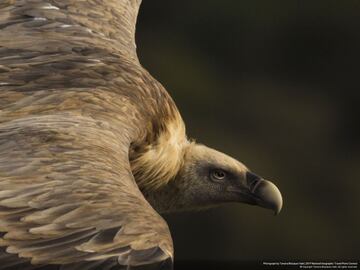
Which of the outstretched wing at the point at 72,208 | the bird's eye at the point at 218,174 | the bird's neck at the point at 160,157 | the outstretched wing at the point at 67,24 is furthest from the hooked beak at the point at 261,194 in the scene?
the outstretched wing at the point at 72,208

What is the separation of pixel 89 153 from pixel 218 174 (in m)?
2.65

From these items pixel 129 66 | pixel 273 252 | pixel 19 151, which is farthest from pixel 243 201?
pixel 273 252

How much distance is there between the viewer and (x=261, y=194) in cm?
825

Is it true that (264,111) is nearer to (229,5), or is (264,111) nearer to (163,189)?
(229,5)

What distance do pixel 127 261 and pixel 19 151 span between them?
870 millimetres

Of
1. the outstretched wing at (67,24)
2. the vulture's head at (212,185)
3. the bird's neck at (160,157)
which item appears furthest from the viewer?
the vulture's head at (212,185)

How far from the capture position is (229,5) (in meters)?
20.9

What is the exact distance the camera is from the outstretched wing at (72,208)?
521 centimetres

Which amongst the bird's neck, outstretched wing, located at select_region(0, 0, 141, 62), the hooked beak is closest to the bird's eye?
the hooked beak

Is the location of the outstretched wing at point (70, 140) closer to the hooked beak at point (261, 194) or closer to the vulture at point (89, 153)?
the vulture at point (89, 153)

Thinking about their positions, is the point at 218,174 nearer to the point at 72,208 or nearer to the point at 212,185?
the point at 212,185

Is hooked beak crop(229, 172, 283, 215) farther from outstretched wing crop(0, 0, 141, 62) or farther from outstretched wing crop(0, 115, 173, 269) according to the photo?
outstretched wing crop(0, 115, 173, 269)

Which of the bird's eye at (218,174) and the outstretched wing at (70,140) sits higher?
the outstretched wing at (70,140)

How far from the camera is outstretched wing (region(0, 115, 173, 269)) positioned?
17.1ft
